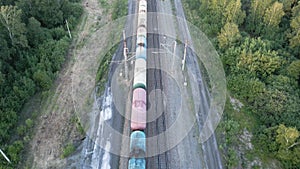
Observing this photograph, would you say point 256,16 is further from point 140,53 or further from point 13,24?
point 13,24

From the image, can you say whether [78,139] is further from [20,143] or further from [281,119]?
[281,119]

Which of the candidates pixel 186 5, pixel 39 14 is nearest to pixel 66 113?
pixel 39 14

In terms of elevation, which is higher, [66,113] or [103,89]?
[103,89]

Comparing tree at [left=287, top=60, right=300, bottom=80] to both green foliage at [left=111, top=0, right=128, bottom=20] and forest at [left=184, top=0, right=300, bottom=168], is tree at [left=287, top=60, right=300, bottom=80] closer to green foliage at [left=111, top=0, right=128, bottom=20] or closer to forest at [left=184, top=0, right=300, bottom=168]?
forest at [left=184, top=0, right=300, bottom=168]

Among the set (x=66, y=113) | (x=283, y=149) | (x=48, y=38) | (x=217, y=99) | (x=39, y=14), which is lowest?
(x=283, y=149)

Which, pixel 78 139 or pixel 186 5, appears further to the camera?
pixel 186 5

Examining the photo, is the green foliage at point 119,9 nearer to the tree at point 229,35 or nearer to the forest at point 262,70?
the forest at point 262,70
